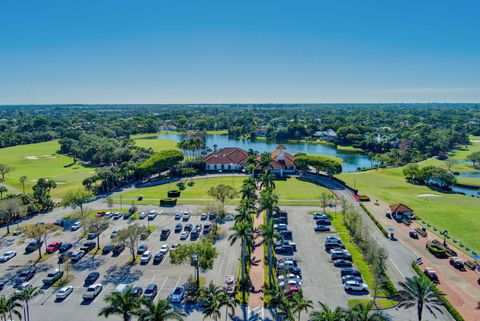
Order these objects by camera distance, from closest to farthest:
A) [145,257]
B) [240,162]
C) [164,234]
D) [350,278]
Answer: [350,278] → [145,257] → [164,234] → [240,162]

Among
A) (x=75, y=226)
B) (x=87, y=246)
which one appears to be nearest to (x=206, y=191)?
(x=75, y=226)

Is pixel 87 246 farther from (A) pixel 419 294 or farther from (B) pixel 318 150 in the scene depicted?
(B) pixel 318 150

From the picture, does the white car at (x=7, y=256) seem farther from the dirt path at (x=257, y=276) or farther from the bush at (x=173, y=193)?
the dirt path at (x=257, y=276)

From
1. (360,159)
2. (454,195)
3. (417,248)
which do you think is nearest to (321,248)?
(417,248)

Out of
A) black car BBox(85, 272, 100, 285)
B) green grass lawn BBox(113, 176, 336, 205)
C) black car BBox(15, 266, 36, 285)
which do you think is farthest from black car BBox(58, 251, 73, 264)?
green grass lawn BBox(113, 176, 336, 205)

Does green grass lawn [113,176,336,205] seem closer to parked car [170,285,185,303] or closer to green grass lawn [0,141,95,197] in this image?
green grass lawn [0,141,95,197]

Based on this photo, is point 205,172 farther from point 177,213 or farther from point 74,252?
point 74,252

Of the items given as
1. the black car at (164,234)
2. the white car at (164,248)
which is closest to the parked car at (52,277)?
the white car at (164,248)

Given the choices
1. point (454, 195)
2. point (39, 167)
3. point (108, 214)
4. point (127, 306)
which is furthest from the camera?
point (39, 167)
